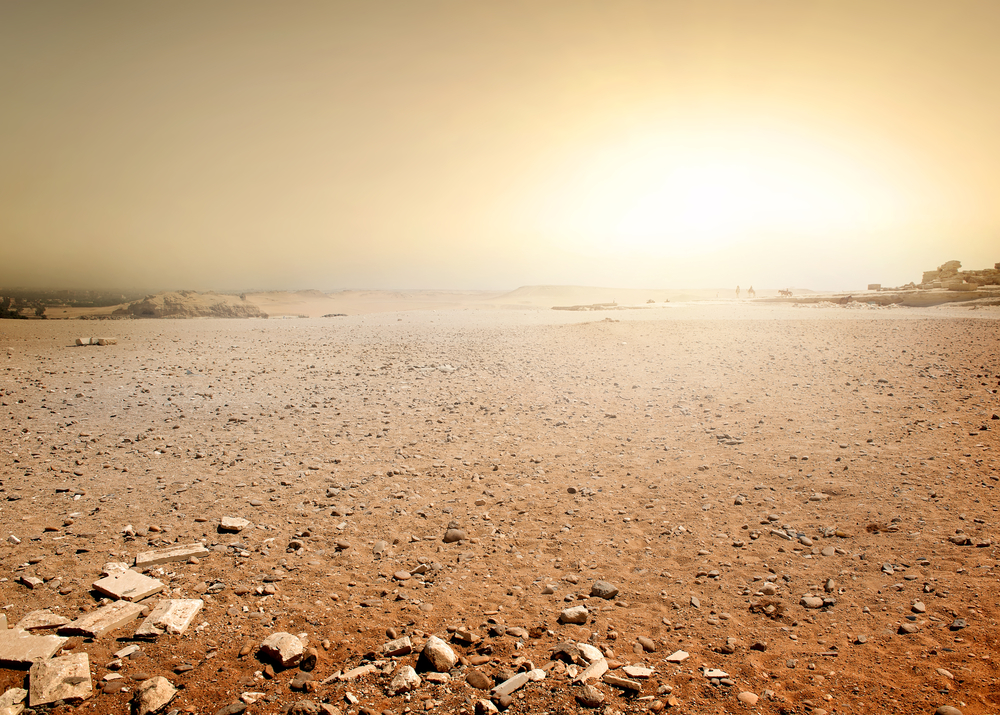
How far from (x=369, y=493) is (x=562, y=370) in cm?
603

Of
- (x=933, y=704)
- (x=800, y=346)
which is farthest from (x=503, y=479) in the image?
(x=800, y=346)

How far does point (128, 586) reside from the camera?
10.8ft

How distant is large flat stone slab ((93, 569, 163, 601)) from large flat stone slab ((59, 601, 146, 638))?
80 millimetres

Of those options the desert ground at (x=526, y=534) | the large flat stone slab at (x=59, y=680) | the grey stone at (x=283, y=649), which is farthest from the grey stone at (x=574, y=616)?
the large flat stone slab at (x=59, y=680)

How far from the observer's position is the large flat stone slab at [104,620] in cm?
286

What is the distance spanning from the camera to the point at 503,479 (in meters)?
5.40

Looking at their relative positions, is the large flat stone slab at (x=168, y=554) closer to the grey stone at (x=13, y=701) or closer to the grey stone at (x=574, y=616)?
the grey stone at (x=13, y=701)

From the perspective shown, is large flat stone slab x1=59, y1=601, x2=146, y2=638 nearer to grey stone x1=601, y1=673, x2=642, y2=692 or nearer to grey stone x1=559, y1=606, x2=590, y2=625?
grey stone x1=559, y1=606, x2=590, y2=625

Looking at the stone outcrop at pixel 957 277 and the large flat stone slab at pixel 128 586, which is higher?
the stone outcrop at pixel 957 277

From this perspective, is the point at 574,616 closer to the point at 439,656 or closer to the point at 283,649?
the point at 439,656

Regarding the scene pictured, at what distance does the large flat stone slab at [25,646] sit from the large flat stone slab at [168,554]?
0.82 metres

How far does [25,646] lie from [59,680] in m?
0.45

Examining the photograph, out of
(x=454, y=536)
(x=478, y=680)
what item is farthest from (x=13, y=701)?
(x=454, y=536)

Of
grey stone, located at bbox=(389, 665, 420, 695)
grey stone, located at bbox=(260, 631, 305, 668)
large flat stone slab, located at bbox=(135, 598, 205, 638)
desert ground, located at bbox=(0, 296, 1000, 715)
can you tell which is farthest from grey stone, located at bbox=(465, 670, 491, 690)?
large flat stone slab, located at bbox=(135, 598, 205, 638)
